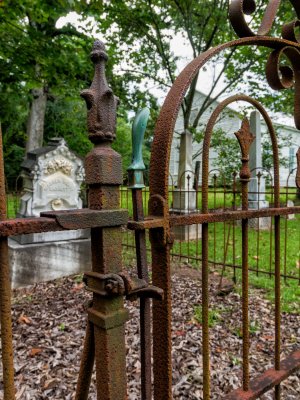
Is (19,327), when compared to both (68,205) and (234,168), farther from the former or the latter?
(234,168)

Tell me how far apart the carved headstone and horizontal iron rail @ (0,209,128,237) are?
4.84 m

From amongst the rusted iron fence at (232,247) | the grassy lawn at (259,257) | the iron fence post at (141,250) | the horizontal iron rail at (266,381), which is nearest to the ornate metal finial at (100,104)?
the iron fence post at (141,250)

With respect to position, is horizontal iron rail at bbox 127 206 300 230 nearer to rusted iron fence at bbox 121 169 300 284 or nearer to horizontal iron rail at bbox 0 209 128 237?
horizontal iron rail at bbox 0 209 128 237

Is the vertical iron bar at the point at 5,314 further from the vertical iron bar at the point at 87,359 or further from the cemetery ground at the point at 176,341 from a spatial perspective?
the cemetery ground at the point at 176,341

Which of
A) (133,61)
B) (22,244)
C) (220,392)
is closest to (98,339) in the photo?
(220,392)

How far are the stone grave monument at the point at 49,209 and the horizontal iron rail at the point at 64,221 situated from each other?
438 centimetres

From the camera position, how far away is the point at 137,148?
93cm

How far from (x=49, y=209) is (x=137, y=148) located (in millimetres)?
4859

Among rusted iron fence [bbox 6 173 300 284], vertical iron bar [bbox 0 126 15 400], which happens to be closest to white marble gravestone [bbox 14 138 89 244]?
rusted iron fence [bbox 6 173 300 284]

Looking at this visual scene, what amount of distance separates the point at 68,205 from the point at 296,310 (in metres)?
3.78

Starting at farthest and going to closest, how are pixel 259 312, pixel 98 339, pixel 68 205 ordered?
pixel 68 205 < pixel 259 312 < pixel 98 339

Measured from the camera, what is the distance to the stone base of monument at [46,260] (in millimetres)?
4805

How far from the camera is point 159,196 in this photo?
36.8 inches

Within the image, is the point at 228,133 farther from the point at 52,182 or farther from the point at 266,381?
the point at 266,381
